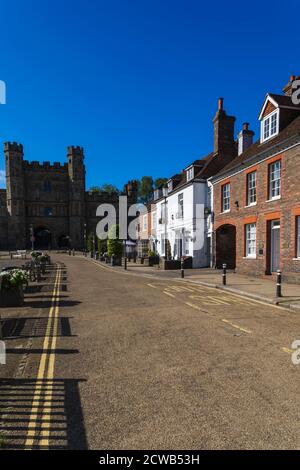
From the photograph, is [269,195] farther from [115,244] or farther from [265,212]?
[115,244]

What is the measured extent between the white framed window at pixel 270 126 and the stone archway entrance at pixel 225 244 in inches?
287

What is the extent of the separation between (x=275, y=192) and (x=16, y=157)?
6894cm

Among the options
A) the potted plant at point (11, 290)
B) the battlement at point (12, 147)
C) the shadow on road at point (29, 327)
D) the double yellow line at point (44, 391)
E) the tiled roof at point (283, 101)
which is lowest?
the shadow on road at point (29, 327)

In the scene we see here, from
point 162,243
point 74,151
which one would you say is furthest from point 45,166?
point 162,243

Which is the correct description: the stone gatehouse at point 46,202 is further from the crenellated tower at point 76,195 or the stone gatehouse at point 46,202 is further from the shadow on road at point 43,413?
the shadow on road at point 43,413

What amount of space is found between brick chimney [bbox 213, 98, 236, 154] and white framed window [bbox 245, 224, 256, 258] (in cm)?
972

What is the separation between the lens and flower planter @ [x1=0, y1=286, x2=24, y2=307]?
34.6 ft

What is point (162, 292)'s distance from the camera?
13.2 m

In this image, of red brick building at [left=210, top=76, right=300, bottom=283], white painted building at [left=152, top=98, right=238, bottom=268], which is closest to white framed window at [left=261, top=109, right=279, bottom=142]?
red brick building at [left=210, top=76, right=300, bottom=283]

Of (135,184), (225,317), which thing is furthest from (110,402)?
(135,184)

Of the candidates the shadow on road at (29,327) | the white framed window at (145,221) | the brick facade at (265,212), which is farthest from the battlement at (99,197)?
the shadow on road at (29,327)

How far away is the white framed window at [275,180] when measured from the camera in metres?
16.2

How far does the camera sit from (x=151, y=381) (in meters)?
4.64
